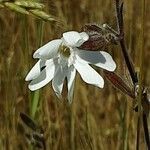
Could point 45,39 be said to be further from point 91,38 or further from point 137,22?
point 91,38

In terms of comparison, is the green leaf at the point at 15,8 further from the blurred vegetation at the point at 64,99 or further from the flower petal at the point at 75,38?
the blurred vegetation at the point at 64,99

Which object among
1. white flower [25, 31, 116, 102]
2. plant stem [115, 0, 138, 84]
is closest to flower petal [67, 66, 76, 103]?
white flower [25, 31, 116, 102]

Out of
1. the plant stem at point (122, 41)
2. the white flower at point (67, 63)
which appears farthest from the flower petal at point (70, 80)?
the plant stem at point (122, 41)

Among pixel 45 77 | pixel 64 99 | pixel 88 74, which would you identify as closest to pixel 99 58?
pixel 88 74

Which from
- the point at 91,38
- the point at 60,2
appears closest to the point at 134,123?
the point at 91,38

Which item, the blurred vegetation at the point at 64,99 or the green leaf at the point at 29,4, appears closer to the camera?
the green leaf at the point at 29,4

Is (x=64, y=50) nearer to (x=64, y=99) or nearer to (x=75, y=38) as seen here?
(x=75, y=38)
